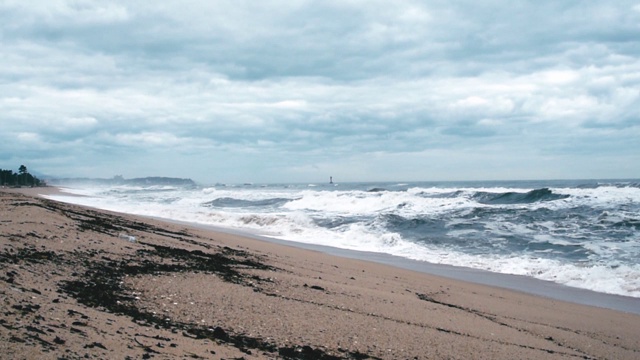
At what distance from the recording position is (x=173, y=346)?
3637 mm

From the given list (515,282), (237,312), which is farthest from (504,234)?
(237,312)

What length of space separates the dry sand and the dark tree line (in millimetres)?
58210

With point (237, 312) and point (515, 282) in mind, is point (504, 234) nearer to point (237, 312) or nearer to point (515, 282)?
point (515, 282)

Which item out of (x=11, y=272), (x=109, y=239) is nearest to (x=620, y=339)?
(x=11, y=272)

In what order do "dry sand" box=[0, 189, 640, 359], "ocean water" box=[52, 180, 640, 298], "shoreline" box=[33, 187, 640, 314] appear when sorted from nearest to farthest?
"dry sand" box=[0, 189, 640, 359]
"shoreline" box=[33, 187, 640, 314]
"ocean water" box=[52, 180, 640, 298]

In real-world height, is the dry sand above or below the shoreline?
above

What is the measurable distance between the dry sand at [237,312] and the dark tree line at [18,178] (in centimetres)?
5821

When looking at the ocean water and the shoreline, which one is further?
the ocean water

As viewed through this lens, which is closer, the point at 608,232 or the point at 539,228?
the point at 608,232

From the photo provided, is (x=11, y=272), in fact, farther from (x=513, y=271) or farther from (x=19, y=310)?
(x=513, y=271)

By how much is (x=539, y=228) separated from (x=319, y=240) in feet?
29.4

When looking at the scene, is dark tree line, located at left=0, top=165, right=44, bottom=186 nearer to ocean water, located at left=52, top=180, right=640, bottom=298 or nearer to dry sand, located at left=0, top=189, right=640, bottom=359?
ocean water, located at left=52, top=180, right=640, bottom=298

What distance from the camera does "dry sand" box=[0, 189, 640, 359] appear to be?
362cm

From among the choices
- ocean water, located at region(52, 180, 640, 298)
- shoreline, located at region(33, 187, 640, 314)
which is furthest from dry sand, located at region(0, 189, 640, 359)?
ocean water, located at region(52, 180, 640, 298)
